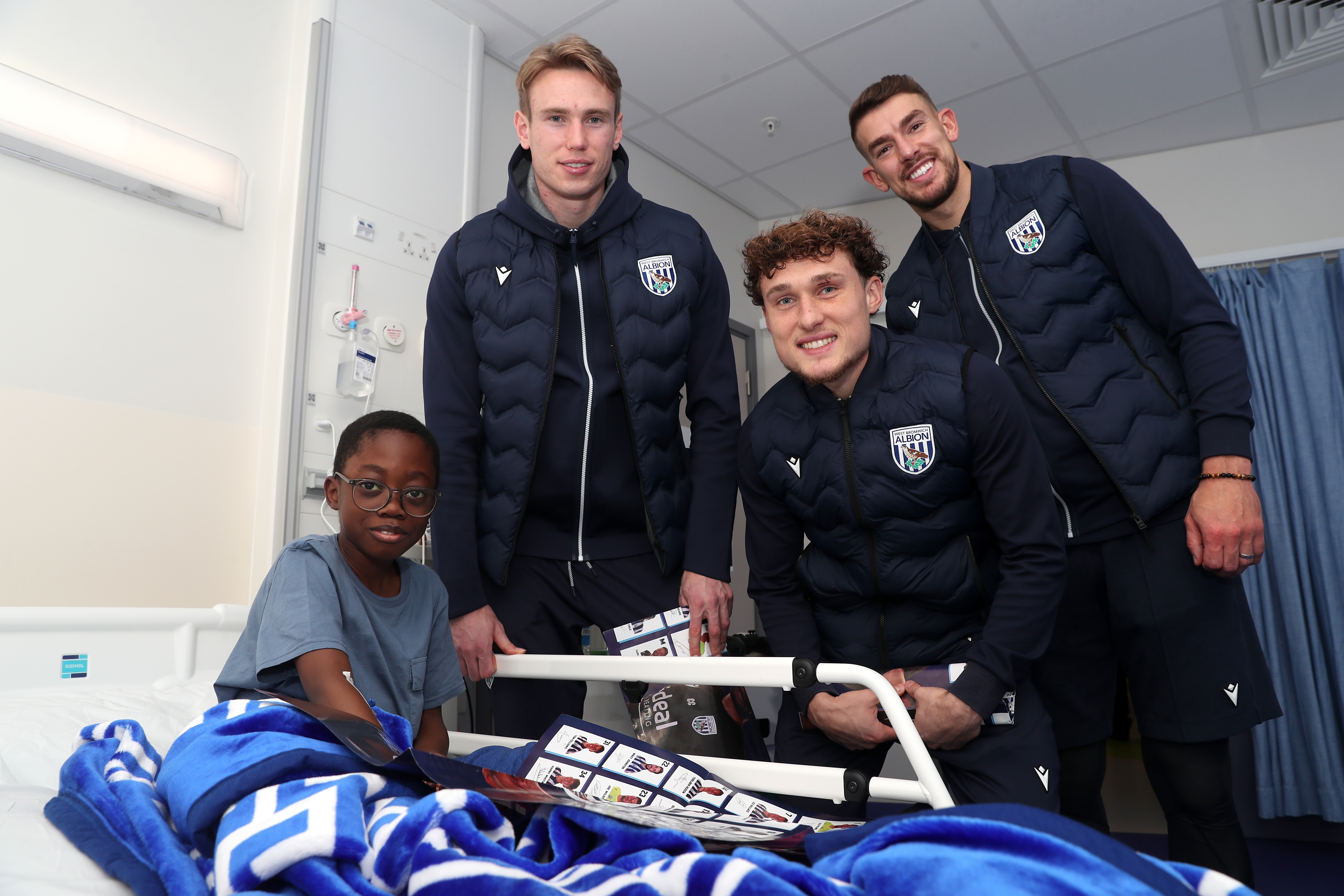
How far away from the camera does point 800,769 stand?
114 cm

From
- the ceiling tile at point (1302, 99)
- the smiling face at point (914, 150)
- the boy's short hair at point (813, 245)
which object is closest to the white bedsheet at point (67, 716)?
the boy's short hair at point (813, 245)

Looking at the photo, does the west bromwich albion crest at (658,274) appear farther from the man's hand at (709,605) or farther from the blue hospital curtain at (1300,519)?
the blue hospital curtain at (1300,519)

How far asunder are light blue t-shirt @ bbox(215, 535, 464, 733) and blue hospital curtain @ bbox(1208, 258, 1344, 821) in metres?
2.94

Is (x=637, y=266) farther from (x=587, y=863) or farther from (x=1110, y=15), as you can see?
(x=1110, y=15)

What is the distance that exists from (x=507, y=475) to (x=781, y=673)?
0.75 meters

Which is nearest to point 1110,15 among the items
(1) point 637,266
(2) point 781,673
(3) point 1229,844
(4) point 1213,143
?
(4) point 1213,143

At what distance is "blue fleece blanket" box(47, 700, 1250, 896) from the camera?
533 mm

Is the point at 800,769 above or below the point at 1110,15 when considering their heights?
below

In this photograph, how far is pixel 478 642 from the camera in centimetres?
156

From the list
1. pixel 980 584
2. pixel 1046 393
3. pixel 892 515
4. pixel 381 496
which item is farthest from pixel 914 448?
pixel 381 496

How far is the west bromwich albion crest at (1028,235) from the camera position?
1.73m

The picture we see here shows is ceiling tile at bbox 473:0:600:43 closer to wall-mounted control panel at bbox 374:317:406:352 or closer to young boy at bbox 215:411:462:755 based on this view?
wall-mounted control panel at bbox 374:317:406:352

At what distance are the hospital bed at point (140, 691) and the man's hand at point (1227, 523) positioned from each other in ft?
2.15

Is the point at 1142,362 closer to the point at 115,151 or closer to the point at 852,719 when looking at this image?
the point at 852,719
